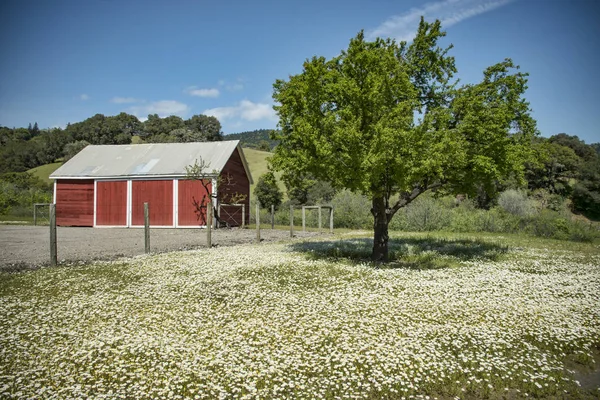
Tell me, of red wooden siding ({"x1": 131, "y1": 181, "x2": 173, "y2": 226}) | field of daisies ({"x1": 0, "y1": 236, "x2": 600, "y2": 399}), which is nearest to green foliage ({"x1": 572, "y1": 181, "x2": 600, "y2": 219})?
field of daisies ({"x1": 0, "y1": 236, "x2": 600, "y2": 399})

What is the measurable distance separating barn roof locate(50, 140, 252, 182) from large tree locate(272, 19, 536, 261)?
2347 centimetres

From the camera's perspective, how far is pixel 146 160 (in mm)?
43375

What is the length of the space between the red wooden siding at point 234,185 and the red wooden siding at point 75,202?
15054mm

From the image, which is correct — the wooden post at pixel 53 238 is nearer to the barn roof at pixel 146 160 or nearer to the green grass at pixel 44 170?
the barn roof at pixel 146 160

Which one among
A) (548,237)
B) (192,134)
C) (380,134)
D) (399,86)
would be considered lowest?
(548,237)

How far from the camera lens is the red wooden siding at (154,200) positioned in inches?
1581

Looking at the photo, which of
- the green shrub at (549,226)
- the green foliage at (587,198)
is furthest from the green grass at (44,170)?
the green foliage at (587,198)

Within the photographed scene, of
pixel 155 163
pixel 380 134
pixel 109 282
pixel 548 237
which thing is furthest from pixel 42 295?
pixel 548 237

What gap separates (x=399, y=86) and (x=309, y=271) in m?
8.70

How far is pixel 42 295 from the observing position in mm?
11398

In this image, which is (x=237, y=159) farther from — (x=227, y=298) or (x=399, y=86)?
(x=227, y=298)

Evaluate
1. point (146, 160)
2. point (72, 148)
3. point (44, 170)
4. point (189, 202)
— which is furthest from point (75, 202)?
point (72, 148)

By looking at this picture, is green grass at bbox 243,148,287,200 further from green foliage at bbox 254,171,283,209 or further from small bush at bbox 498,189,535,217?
small bush at bbox 498,189,535,217

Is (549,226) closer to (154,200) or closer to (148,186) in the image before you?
(154,200)
